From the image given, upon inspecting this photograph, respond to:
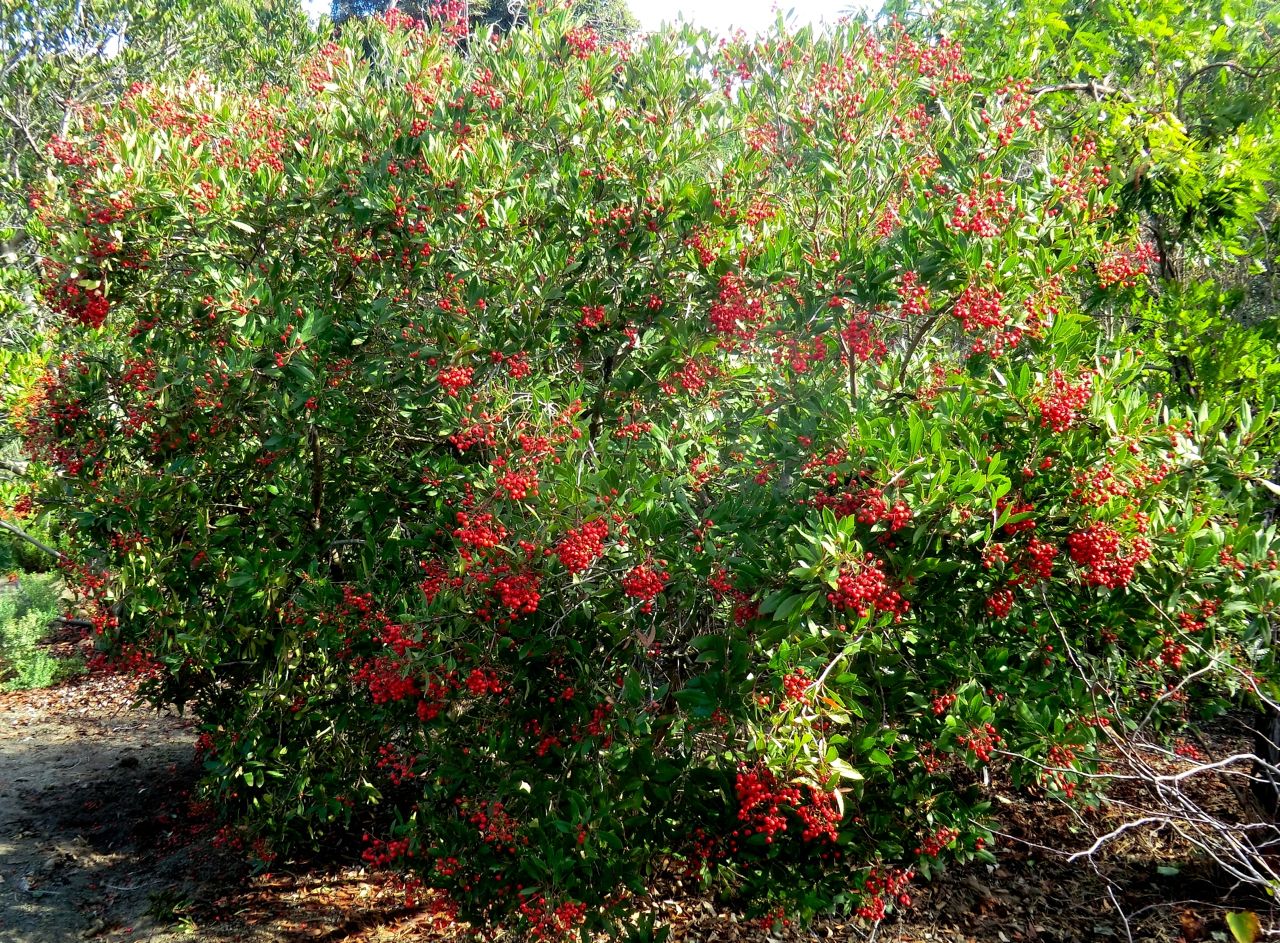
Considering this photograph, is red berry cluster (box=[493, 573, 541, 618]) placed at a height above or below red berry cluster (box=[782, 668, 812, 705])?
above

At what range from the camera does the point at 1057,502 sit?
3.44 m

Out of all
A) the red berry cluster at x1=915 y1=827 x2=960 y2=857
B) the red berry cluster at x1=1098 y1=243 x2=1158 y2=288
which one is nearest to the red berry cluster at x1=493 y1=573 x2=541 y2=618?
the red berry cluster at x1=915 y1=827 x2=960 y2=857

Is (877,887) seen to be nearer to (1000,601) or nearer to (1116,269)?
(1000,601)

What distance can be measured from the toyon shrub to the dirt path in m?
1.38

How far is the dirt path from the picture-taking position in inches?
243

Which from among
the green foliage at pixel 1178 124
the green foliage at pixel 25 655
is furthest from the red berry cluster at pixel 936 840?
the green foliage at pixel 25 655

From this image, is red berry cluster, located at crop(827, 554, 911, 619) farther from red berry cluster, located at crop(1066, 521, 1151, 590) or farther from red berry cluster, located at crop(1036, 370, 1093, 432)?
red berry cluster, located at crop(1036, 370, 1093, 432)

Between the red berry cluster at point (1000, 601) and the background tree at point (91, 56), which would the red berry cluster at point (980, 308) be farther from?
the background tree at point (91, 56)

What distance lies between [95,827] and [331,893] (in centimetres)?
279

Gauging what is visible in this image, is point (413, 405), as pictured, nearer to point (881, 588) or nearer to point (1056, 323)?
point (881, 588)

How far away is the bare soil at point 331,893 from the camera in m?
5.46

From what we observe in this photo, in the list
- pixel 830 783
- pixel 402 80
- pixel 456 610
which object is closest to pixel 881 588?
pixel 830 783

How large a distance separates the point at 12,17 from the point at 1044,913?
16401 mm

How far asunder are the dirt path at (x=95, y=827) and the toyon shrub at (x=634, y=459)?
4.51ft
